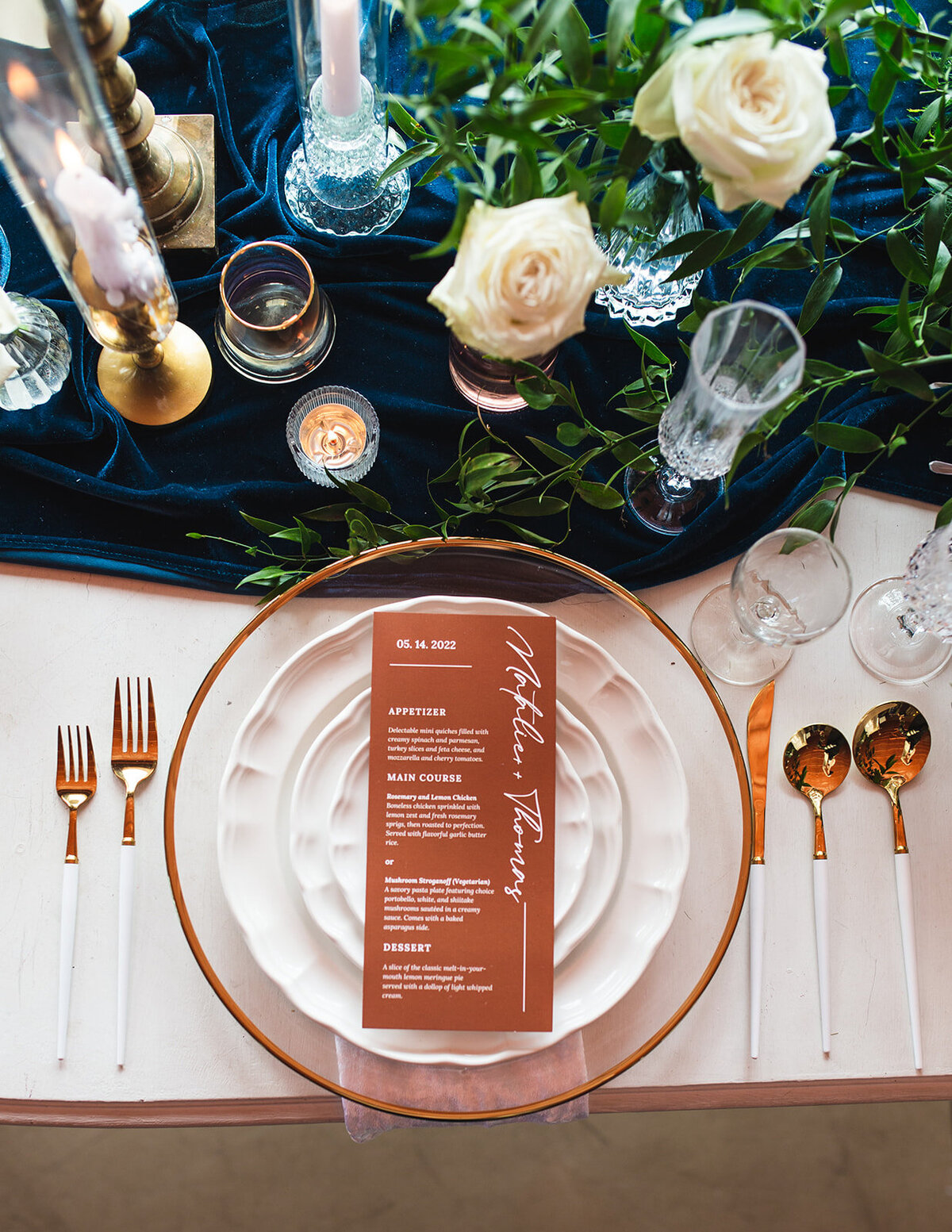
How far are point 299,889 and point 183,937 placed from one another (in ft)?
0.39

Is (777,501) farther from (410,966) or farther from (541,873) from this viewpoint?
(410,966)

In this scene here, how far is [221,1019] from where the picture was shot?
73cm

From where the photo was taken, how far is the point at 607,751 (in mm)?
737

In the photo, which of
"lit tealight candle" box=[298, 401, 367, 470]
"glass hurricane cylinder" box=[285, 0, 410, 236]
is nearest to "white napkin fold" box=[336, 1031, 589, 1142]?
"lit tealight candle" box=[298, 401, 367, 470]

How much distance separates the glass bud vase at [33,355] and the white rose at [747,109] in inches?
23.6

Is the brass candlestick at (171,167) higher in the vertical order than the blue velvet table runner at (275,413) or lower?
higher

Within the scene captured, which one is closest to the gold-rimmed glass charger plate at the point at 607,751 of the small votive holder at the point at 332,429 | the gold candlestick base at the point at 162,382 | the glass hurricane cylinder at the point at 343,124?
the small votive holder at the point at 332,429

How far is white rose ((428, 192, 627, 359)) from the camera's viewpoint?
0.48 m

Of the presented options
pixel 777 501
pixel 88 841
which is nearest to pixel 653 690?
pixel 777 501

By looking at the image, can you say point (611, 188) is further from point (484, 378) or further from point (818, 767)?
point (818, 767)

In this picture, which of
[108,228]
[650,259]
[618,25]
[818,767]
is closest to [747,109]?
[618,25]

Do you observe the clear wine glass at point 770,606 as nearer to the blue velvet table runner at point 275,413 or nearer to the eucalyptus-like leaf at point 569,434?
the blue velvet table runner at point 275,413

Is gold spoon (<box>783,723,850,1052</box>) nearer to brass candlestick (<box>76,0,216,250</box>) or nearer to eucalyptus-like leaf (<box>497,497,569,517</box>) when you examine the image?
eucalyptus-like leaf (<box>497,497,569,517</box>)

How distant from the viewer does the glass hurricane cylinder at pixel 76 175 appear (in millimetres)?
566
